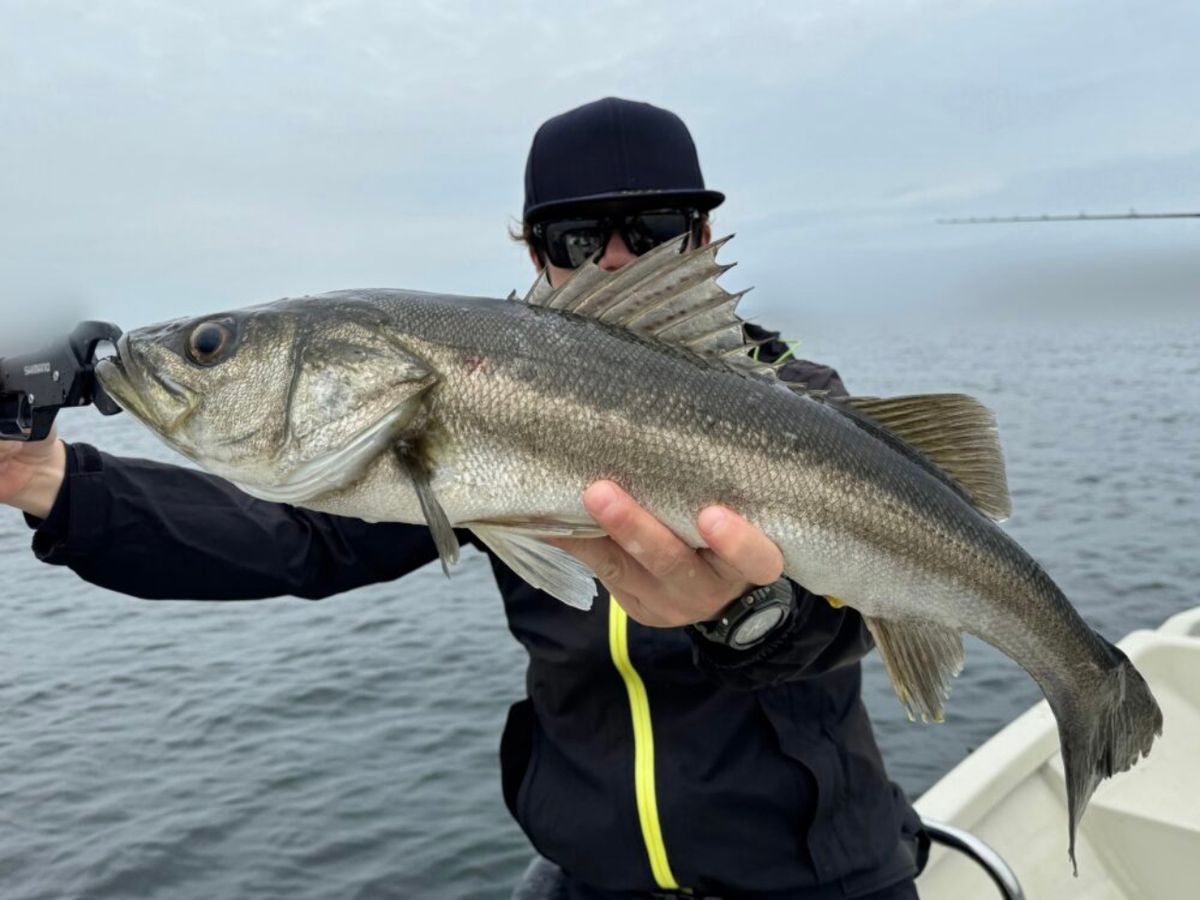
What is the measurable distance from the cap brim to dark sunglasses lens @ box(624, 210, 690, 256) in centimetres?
4

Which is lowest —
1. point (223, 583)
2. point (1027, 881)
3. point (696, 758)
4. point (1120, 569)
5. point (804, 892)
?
point (1120, 569)

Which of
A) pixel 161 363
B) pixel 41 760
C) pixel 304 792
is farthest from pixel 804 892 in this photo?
pixel 41 760

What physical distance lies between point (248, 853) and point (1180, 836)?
6014 mm

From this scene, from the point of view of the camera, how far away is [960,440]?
2.73 m

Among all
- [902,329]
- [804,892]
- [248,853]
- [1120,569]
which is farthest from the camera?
[902,329]

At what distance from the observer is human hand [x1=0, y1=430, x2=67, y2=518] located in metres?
2.74

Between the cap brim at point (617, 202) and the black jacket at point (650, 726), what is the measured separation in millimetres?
1486

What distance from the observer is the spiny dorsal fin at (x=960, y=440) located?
272 centimetres

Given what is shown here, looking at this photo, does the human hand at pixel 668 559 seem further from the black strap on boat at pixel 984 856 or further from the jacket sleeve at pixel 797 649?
the black strap on boat at pixel 984 856

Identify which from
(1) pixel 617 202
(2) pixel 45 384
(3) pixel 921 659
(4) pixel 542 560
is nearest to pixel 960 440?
(3) pixel 921 659

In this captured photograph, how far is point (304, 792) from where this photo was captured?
8023 mm

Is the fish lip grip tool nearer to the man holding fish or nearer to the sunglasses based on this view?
the man holding fish

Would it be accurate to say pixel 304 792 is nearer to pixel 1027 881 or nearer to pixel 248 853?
A: pixel 248 853

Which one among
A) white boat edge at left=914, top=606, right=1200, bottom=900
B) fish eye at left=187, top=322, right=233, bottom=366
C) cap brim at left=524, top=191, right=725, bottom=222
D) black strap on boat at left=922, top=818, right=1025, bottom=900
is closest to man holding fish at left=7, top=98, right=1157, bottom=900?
fish eye at left=187, top=322, right=233, bottom=366
